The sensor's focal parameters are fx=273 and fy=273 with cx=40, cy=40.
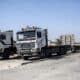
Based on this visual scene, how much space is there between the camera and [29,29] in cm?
2895

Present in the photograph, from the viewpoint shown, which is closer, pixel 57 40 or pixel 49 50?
pixel 49 50

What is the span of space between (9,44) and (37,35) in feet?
16.8

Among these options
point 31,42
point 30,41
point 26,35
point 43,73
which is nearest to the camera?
point 43,73

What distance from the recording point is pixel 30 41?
92.2 ft

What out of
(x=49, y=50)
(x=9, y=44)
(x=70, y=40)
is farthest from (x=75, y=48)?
(x=9, y=44)

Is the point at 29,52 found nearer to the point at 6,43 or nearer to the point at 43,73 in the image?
the point at 6,43

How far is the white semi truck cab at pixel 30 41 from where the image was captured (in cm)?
2795

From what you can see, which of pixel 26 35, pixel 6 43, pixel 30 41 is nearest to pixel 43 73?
pixel 30 41

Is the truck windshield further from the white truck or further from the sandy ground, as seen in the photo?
the sandy ground

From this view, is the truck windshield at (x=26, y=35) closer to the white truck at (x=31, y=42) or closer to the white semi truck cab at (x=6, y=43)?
the white truck at (x=31, y=42)

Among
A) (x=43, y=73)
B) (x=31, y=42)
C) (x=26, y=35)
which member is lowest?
(x=43, y=73)

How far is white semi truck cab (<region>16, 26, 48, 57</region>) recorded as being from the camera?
27953mm

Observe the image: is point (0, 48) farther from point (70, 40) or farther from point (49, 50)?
point (70, 40)

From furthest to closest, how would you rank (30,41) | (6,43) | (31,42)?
(6,43) → (30,41) → (31,42)
